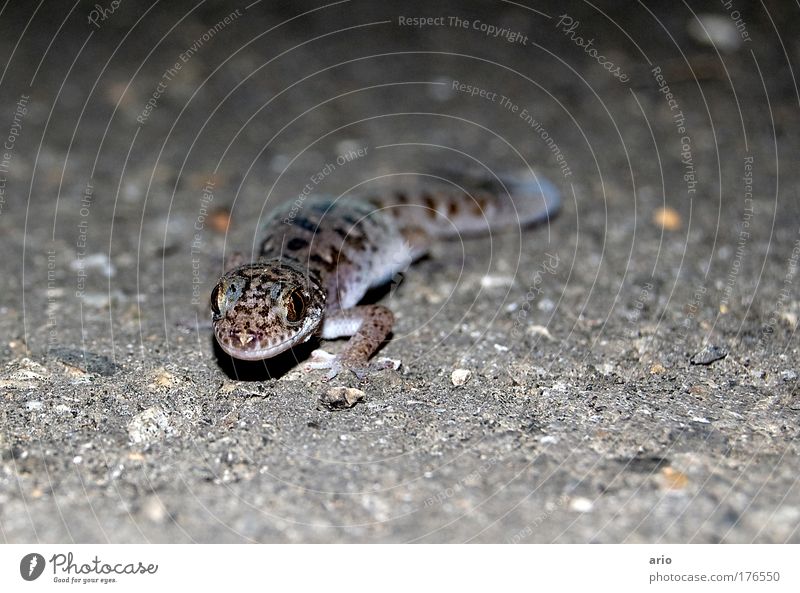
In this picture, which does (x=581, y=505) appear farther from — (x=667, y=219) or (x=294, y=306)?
(x=667, y=219)

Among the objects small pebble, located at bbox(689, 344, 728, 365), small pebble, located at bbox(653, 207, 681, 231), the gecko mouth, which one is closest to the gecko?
the gecko mouth

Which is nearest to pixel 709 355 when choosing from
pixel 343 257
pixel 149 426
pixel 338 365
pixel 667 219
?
pixel 667 219

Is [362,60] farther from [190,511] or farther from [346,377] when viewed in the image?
[190,511]

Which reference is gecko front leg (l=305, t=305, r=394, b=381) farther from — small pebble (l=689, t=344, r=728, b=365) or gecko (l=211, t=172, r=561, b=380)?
small pebble (l=689, t=344, r=728, b=365)

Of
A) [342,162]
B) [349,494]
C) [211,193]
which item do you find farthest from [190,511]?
[342,162]

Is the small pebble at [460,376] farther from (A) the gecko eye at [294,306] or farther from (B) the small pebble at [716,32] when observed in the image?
(B) the small pebble at [716,32]

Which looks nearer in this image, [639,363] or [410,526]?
[410,526]

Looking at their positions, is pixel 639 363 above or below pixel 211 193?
below
